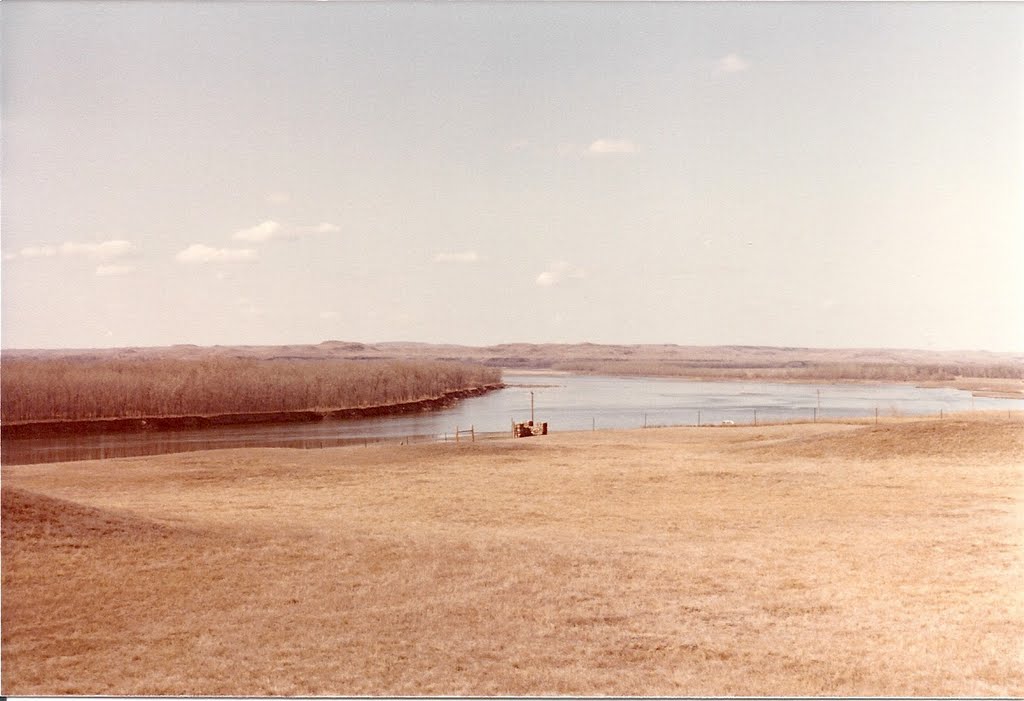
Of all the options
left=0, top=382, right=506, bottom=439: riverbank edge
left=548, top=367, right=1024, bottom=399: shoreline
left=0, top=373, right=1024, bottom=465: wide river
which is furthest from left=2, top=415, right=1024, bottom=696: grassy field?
left=548, top=367, right=1024, bottom=399: shoreline

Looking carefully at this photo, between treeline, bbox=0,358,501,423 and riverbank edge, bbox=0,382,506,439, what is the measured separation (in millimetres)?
723

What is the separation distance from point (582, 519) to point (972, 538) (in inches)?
258

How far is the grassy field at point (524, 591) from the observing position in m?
8.88

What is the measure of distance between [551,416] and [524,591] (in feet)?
180

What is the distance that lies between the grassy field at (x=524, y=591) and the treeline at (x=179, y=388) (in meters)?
38.2

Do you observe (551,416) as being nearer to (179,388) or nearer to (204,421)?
(204,421)

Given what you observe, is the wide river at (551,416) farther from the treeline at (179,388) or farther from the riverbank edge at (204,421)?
the treeline at (179,388)

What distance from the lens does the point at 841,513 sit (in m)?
17.8

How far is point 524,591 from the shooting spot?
11664 mm

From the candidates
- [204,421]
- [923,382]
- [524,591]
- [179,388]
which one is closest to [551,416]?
[204,421]

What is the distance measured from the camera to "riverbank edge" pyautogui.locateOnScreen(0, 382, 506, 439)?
54812mm

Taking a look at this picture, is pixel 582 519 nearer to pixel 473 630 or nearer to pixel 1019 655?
pixel 473 630

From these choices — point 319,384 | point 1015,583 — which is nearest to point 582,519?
point 1015,583

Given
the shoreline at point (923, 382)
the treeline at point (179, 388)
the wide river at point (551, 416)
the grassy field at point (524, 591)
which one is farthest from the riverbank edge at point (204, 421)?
the shoreline at point (923, 382)
